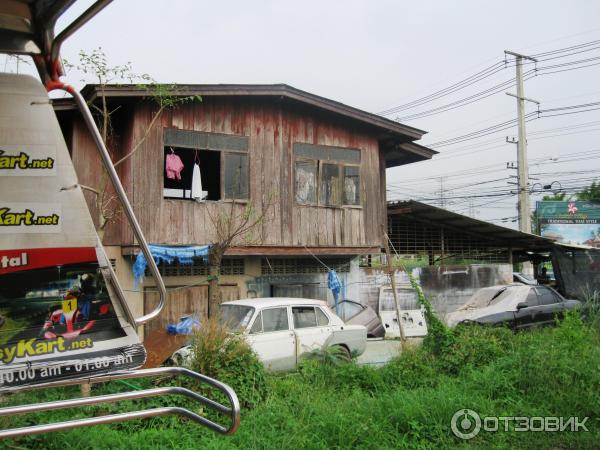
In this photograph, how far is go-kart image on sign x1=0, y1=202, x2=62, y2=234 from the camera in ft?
6.26

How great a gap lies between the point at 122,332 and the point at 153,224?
9.75m

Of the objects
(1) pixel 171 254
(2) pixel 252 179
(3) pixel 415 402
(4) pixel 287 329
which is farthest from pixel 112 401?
(2) pixel 252 179

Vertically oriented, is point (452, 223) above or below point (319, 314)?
above

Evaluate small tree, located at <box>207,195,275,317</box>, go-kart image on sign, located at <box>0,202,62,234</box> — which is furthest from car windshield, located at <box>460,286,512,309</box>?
go-kart image on sign, located at <box>0,202,62,234</box>

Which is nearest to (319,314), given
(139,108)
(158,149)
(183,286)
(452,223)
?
(183,286)

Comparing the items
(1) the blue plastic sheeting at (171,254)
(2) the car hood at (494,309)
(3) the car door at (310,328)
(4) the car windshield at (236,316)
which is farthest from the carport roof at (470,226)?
(4) the car windshield at (236,316)

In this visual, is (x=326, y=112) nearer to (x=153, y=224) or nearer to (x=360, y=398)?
(x=153, y=224)

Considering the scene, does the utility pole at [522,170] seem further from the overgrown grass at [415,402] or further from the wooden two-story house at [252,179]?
the overgrown grass at [415,402]

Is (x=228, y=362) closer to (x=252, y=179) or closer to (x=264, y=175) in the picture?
(x=252, y=179)

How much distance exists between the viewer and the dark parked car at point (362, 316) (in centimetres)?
1420

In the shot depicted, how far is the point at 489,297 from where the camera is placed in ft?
42.4

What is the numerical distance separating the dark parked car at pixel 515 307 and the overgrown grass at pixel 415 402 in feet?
9.01

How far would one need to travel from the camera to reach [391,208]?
685 inches

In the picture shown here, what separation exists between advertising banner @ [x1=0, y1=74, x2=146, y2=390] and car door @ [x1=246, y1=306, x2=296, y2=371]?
21.3 feet
